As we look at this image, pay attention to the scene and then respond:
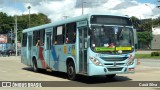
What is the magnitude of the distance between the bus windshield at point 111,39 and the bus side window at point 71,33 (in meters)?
1.64

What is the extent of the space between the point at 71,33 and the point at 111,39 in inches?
93.9

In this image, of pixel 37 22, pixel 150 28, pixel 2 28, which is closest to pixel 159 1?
pixel 150 28

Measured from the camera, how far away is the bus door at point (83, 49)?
50.8ft

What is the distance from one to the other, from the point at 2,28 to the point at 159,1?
6976 cm

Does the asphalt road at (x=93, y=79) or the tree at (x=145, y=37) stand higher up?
the tree at (x=145, y=37)

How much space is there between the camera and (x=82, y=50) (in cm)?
1580

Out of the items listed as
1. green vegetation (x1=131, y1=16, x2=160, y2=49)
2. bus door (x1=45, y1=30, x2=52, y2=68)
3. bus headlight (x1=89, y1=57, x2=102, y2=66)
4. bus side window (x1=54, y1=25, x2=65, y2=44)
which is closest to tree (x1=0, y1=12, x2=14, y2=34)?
green vegetation (x1=131, y1=16, x2=160, y2=49)

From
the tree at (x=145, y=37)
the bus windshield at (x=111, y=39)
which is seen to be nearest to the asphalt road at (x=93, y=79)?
the bus windshield at (x=111, y=39)

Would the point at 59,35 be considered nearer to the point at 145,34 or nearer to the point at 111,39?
the point at 111,39

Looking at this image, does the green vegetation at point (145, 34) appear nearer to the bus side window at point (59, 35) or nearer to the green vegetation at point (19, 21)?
the green vegetation at point (19, 21)

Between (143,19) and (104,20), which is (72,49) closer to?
(104,20)

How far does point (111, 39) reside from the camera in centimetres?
1533

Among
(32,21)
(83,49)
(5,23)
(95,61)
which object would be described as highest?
(32,21)

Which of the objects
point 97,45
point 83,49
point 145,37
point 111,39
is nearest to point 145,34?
point 145,37
